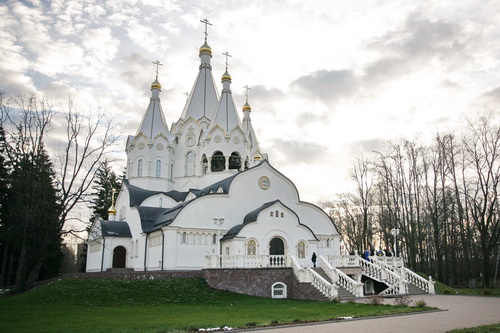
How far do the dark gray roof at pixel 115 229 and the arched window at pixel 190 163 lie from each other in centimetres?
808

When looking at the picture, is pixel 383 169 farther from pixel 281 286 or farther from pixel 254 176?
pixel 281 286

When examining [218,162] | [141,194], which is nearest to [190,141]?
[218,162]

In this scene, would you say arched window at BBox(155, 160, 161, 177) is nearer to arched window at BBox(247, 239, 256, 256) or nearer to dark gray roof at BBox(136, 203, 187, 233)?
dark gray roof at BBox(136, 203, 187, 233)

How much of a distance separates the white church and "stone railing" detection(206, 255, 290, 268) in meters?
0.06

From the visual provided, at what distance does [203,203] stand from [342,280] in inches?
457

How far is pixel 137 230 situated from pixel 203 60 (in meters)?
20.1

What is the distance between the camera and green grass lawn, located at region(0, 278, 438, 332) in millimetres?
13344

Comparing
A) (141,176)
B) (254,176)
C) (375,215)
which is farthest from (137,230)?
(375,215)

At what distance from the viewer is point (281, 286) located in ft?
82.4

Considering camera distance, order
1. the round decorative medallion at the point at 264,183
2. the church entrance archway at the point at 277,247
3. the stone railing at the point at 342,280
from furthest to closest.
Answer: the round decorative medallion at the point at 264,183 < the church entrance archway at the point at 277,247 < the stone railing at the point at 342,280

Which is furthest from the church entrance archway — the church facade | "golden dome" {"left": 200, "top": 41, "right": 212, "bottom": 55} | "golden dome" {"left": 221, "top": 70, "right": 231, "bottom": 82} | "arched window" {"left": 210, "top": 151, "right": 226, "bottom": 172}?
"golden dome" {"left": 200, "top": 41, "right": 212, "bottom": 55}

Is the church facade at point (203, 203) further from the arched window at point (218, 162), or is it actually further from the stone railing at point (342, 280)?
the stone railing at point (342, 280)

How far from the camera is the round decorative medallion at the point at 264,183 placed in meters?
33.8

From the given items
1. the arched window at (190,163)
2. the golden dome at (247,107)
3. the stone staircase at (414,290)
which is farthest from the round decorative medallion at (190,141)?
the stone staircase at (414,290)
